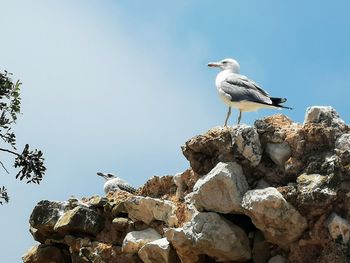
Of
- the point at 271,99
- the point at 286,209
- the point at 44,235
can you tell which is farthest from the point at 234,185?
the point at 44,235

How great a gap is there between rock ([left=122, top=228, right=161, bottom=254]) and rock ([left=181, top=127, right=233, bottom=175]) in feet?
6.23

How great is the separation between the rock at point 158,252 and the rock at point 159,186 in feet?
6.55

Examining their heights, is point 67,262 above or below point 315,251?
above

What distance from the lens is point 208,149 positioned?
15547 millimetres

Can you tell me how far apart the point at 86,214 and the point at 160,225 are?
193 cm

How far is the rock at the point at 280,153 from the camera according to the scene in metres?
14.8

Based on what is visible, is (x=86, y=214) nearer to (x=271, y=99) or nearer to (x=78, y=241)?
(x=78, y=241)

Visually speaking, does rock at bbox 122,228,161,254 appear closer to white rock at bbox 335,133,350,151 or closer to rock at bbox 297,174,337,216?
rock at bbox 297,174,337,216

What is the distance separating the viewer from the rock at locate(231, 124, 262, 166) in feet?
48.5

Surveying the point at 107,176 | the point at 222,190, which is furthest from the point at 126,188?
the point at 222,190

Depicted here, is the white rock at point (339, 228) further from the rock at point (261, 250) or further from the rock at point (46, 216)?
the rock at point (46, 216)

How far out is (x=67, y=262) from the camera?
59.2 feet

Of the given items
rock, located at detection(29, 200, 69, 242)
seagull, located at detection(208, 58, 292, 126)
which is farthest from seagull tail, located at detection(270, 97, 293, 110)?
rock, located at detection(29, 200, 69, 242)

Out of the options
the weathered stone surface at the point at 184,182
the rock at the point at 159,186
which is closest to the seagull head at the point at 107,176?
the rock at the point at 159,186
